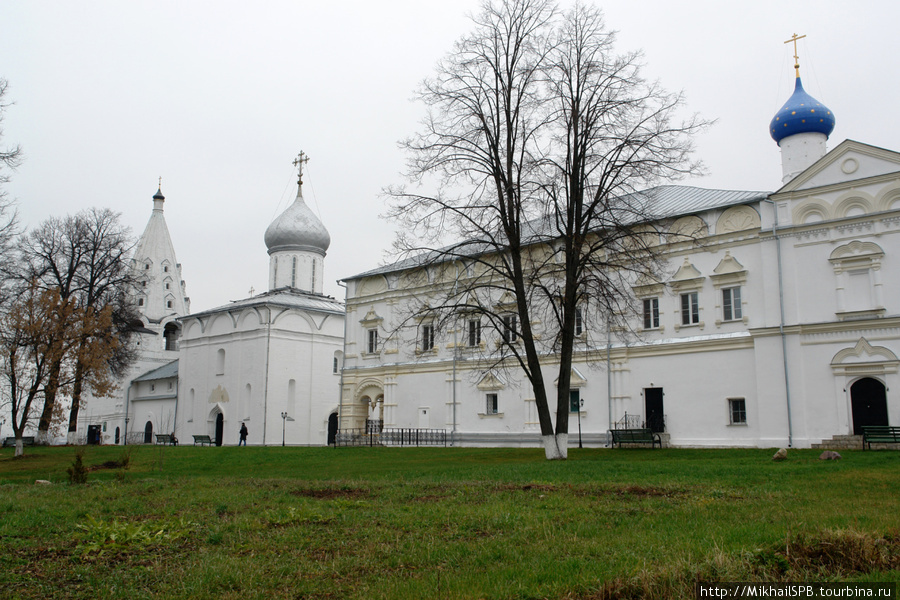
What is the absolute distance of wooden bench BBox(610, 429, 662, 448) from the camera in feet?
83.3

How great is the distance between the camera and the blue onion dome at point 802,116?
27.6m

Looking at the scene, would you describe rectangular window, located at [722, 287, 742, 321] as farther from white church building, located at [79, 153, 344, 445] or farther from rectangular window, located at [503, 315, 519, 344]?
white church building, located at [79, 153, 344, 445]

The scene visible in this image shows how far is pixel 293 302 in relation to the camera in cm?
4709

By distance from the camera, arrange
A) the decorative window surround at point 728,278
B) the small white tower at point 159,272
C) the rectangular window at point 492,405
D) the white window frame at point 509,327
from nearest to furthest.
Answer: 1. the white window frame at point 509,327
2. the decorative window surround at point 728,278
3. the rectangular window at point 492,405
4. the small white tower at point 159,272

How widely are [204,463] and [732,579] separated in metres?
18.5

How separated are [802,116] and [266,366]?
104 feet

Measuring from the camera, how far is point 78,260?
37219mm

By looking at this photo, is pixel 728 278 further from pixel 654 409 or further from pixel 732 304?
pixel 654 409

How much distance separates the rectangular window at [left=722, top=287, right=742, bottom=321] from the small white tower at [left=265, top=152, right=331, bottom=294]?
30.3m

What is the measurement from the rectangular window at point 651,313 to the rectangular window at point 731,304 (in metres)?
2.65

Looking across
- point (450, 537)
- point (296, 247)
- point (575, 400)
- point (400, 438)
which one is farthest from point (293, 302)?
point (450, 537)

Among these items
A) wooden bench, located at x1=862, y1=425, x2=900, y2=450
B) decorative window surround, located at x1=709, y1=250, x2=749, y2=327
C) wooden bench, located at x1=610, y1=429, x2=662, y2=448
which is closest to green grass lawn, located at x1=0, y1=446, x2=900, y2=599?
wooden bench, located at x1=862, y1=425, x2=900, y2=450

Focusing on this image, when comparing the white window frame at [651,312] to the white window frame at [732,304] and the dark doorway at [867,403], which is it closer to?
the white window frame at [732,304]

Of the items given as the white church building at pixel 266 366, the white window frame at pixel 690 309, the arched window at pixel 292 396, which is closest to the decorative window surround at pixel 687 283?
the white window frame at pixel 690 309
